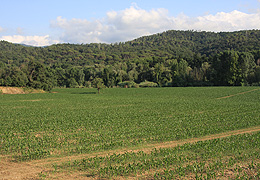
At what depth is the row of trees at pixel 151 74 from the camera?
84250 mm

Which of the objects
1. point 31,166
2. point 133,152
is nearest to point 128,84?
point 133,152

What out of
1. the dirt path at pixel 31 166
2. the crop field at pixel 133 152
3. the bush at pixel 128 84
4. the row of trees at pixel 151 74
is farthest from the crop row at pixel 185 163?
the bush at pixel 128 84

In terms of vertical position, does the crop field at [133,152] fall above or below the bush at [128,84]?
below

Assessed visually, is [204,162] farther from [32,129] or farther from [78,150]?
[32,129]

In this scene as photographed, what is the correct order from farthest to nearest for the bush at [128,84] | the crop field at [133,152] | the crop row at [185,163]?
the bush at [128,84] → the crop field at [133,152] → the crop row at [185,163]

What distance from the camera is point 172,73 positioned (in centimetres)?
11288

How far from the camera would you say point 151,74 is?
126125 millimetres

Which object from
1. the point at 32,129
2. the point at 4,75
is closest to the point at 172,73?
the point at 4,75

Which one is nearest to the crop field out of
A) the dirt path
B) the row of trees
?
the dirt path

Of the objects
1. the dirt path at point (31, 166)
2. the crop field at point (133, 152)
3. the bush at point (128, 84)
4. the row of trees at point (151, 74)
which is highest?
the row of trees at point (151, 74)

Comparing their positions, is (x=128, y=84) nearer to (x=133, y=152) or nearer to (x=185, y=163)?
(x=133, y=152)

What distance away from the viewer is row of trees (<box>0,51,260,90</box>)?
8425 centimetres

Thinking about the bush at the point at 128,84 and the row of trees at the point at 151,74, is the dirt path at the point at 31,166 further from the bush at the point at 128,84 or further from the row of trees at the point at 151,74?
the bush at the point at 128,84

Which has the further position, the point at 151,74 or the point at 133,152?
the point at 151,74
